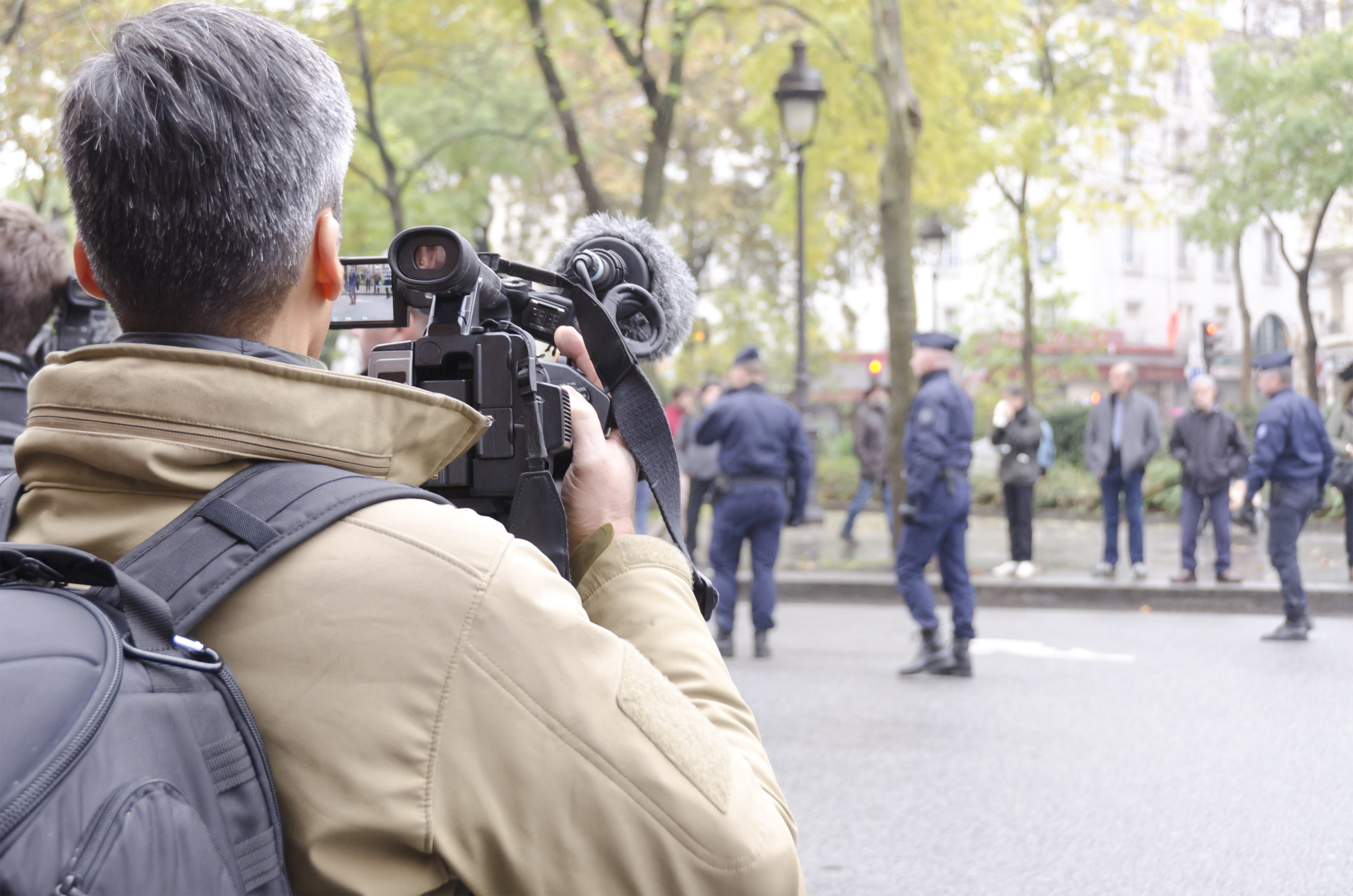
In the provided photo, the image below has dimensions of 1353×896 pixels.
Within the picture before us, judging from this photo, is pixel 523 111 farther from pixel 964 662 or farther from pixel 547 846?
pixel 547 846

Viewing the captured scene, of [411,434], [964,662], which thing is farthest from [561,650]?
[964,662]

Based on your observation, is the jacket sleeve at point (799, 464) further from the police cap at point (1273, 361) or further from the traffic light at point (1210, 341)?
the traffic light at point (1210, 341)

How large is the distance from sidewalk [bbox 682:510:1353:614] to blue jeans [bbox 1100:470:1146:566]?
0.80ft

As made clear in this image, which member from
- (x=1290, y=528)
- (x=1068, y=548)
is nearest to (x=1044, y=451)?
(x=1068, y=548)

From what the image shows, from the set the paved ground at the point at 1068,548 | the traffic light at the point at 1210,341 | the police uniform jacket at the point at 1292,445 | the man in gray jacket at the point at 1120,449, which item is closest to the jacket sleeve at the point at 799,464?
the police uniform jacket at the point at 1292,445

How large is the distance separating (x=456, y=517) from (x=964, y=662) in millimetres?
7224

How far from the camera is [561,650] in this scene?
1.19 meters

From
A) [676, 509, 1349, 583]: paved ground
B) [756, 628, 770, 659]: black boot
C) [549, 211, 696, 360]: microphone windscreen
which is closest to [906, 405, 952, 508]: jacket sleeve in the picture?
[756, 628, 770, 659]: black boot

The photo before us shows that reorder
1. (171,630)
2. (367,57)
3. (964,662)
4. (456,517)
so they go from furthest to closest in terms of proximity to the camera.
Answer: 1. (367,57)
2. (964,662)
3. (456,517)
4. (171,630)

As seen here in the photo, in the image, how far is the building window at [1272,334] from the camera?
15734 millimetres

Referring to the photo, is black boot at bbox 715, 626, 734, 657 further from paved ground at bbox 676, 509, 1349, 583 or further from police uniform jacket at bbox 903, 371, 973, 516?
paved ground at bbox 676, 509, 1349, 583

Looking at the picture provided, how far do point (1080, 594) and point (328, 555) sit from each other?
437 inches

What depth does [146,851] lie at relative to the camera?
3.30 feet

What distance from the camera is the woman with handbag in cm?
1166
